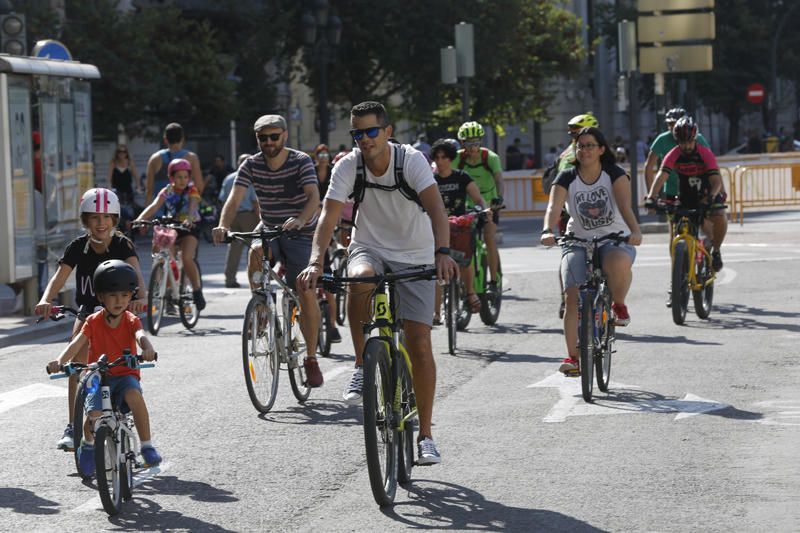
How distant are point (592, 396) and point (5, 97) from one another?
→ 26.7ft

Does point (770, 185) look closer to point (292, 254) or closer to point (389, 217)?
point (292, 254)

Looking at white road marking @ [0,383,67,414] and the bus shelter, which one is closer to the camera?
white road marking @ [0,383,67,414]

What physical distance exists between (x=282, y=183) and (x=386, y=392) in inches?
145

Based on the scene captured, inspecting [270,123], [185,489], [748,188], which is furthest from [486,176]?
[748,188]

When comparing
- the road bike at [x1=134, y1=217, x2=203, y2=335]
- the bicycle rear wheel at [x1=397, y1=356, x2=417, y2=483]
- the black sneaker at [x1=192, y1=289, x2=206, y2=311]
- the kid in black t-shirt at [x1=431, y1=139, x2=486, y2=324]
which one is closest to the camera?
the bicycle rear wheel at [x1=397, y1=356, x2=417, y2=483]

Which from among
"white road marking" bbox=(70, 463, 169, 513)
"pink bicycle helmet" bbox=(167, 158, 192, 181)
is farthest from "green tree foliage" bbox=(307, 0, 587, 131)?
"white road marking" bbox=(70, 463, 169, 513)

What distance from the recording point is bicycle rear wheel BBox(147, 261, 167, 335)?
14.8 metres

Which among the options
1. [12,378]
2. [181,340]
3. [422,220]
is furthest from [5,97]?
A: [422,220]

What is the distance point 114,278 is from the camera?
744cm

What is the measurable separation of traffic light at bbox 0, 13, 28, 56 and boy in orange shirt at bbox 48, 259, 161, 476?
12816mm

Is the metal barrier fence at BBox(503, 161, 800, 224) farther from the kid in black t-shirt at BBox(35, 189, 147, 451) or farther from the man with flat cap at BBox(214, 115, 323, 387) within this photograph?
the kid in black t-shirt at BBox(35, 189, 147, 451)

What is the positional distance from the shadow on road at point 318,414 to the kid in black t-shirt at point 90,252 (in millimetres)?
1725

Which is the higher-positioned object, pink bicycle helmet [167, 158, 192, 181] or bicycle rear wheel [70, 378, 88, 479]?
pink bicycle helmet [167, 158, 192, 181]

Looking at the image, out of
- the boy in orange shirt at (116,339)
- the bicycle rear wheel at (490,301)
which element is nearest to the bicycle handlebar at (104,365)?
the boy in orange shirt at (116,339)
